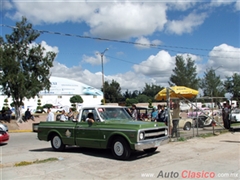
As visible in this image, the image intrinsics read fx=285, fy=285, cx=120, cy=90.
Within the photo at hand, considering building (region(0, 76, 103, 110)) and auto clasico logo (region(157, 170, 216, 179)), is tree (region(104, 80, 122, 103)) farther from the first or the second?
auto clasico logo (region(157, 170, 216, 179))

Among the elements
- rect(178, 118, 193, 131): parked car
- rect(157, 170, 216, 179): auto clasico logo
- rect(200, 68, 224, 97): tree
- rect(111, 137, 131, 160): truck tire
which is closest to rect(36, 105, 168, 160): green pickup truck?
rect(111, 137, 131, 160): truck tire

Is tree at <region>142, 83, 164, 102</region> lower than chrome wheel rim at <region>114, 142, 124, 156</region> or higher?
higher

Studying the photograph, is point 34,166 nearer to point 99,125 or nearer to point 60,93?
point 99,125

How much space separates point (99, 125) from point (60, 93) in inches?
2910

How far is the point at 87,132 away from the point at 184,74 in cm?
4895

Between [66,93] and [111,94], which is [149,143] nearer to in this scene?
[66,93]

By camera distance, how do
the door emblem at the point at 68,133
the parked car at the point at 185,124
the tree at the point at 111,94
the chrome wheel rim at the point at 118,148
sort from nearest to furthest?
1. the chrome wheel rim at the point at 118,148
2. the door emblem at the point at 68,133
3. the parked car at the point at 185,124
4. the tree at the point at 111,94

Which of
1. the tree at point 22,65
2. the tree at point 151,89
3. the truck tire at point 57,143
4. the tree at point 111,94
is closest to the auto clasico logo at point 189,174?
the truck tire at point 57,143

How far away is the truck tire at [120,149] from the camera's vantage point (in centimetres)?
849

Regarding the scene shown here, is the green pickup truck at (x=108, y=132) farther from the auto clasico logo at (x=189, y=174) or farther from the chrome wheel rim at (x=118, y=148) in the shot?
the auto clasico logo at (x=189, y=174)

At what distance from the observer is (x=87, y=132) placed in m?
9.60

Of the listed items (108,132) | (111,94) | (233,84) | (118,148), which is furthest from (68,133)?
(111,94)

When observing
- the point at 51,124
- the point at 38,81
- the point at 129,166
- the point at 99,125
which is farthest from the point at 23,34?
the point at 129,166

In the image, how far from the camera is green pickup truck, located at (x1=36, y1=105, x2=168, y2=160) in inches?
333
